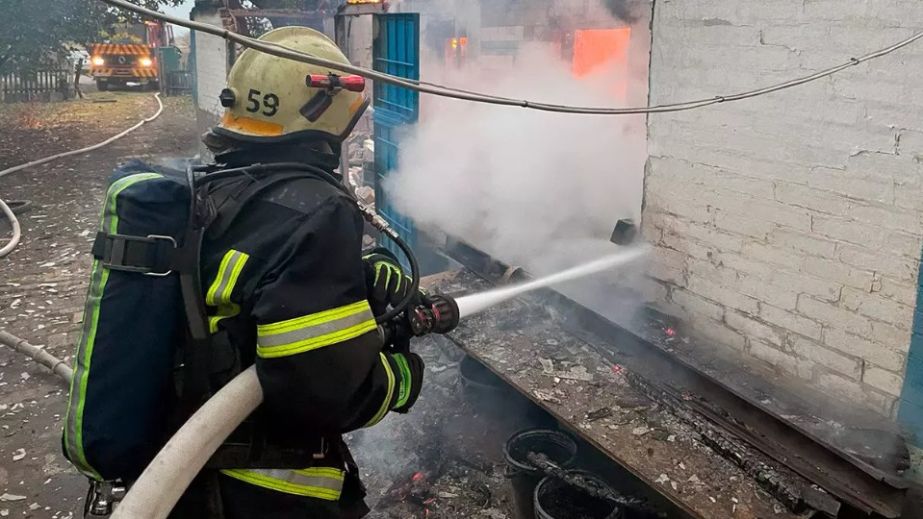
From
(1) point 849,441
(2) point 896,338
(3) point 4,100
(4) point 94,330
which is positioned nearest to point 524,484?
(1) point 849,441

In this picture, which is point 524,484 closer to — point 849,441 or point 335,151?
point 849,441

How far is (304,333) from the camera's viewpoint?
188 centimetres

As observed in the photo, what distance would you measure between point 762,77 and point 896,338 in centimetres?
144

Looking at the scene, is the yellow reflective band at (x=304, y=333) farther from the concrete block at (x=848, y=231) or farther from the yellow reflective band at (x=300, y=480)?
the concrete block at (x=848, y=231)

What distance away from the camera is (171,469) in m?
1.81

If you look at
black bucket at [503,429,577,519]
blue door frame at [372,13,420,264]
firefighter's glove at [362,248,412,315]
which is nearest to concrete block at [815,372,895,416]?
black bucket at [503,429,577,519]

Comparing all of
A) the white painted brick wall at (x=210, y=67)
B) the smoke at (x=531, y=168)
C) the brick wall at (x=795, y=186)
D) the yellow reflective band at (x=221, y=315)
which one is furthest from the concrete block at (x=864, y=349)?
the white painted brick wall at (x=210, y=67)

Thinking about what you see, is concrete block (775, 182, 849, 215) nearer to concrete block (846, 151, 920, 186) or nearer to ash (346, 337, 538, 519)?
concrete block (846, 151, 920, 186)

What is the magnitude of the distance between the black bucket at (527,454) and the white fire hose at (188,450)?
1.97 metres

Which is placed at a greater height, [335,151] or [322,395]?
[335,151]

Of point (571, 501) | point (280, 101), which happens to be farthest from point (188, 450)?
point (571, 501)

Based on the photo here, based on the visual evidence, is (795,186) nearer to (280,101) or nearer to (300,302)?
(280,101)

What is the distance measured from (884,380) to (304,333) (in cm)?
275

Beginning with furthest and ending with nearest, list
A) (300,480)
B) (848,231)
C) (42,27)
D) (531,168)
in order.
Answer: (42,27) < (531,168) < (848,231) < (300,480)
